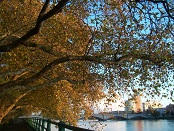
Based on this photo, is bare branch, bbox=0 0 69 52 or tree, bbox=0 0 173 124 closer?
bare branch, bbox=0 0 69 52

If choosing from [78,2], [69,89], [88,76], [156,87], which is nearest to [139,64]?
[156,87]

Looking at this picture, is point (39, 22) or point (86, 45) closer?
point (39, 22)

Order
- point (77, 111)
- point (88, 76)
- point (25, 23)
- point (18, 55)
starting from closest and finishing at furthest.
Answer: point (88, 76) < point (25, 23) < point (18, 55) < point (77, 111)

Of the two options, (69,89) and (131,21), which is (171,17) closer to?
(131,21)

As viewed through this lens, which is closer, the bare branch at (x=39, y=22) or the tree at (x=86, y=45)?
the bare branch at (x=39, y=22)

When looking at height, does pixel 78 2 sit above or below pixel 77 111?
above

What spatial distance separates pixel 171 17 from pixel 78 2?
333cm

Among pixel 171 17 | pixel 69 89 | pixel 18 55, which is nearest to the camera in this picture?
pixel 171 17

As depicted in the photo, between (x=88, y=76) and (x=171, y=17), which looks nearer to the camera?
(x=171, y=17)

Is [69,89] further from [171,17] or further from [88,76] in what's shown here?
[171,17]

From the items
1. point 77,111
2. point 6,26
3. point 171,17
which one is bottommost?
point 77,111

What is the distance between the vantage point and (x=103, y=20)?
812 centimetres

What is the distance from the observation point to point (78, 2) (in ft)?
29.7

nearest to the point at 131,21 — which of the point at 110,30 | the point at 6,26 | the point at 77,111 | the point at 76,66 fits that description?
the point at 110,30
